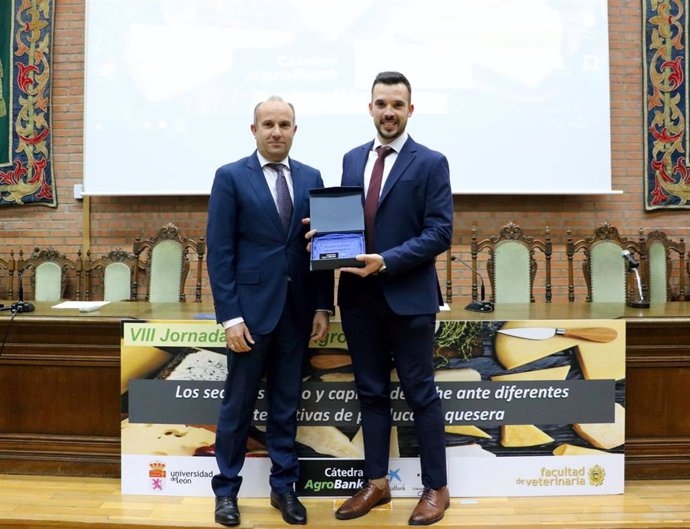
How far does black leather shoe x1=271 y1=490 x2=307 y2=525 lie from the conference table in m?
0.83

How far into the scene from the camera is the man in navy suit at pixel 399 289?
92.7 inches

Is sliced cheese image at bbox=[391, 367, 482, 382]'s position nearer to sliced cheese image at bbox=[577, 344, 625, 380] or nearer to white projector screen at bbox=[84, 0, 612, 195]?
sliced cheese image at bbox=[577, 344, 625, 380]

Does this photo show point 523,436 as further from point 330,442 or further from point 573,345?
point 330,442

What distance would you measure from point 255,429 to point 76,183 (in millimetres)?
3755

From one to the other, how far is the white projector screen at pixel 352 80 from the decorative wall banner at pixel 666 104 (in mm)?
455

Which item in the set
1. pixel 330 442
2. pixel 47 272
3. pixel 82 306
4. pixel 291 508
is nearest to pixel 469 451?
pixel 330 442

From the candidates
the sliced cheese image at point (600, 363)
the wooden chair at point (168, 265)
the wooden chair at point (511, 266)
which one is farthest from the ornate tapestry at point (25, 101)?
the sliced cheese image at point (600, 363)

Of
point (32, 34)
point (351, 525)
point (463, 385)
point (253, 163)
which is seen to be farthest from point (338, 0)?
point (351, 525)

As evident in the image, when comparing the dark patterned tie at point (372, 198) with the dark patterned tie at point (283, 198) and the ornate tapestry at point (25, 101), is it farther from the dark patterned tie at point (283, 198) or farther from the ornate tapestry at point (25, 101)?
the ornate tapestry at point (25, 101)

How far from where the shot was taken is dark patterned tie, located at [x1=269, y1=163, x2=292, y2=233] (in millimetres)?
2422

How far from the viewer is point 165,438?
2.73 m

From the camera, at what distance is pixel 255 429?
2.72m

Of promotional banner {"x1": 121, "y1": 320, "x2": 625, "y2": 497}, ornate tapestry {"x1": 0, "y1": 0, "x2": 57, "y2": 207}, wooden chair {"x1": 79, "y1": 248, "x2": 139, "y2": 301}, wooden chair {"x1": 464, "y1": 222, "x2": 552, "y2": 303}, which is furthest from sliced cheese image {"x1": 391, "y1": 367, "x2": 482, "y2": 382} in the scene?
ornate tapestry {"x1": 0, "y1": 0, "x2": 57, "y2": 207}

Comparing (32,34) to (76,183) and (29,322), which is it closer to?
(76,183)
